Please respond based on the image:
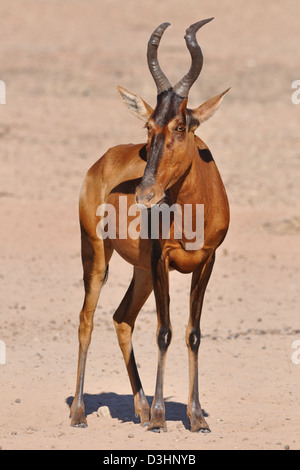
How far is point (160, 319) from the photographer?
26.0ft

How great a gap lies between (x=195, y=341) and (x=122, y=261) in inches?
278

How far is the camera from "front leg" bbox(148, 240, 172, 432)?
7758 mm

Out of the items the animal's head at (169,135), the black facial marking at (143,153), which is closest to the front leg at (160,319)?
the animal's head at (169,135)

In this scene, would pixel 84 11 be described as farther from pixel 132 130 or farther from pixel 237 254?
pixel 237 254

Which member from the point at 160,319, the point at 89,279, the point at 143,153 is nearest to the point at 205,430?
the point at 160,319

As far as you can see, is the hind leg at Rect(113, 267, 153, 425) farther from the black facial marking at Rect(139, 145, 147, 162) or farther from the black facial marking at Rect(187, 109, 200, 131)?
the black facial marking at Rect(187, 109, 200, 131)

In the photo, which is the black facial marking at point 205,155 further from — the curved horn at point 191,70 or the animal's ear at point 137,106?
the curved horn at point 191,70

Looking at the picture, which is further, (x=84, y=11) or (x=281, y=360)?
(x=84, y=11)

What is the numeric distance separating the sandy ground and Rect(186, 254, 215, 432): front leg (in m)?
0.16

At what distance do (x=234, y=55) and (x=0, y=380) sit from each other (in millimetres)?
28816

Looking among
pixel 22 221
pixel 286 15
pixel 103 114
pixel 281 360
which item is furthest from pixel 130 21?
pixel 281 360

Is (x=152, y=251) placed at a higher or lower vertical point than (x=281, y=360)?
higher

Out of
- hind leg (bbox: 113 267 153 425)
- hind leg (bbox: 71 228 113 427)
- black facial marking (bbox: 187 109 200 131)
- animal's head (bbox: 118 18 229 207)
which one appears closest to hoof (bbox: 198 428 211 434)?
hind leg (bbox: 113 267 153 425)

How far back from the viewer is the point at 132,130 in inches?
1019
